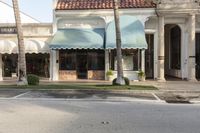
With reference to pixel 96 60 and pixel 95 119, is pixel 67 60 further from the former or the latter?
pixel 95 119

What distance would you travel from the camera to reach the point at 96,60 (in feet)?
94.3

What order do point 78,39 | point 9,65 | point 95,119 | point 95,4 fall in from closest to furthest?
point 95,119 < point 78,39 < point 95,4 < point 9,65

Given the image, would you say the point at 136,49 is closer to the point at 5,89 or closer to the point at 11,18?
the point at 5,89

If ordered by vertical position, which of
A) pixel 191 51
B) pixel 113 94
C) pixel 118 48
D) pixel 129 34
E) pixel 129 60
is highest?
pixel 129 34

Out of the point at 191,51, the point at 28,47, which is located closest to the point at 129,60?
the point at 191,51

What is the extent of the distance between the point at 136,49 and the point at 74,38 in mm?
5100

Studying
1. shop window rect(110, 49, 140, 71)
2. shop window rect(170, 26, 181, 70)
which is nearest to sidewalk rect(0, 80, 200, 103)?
shop window rect(110, 49, 140, 71)

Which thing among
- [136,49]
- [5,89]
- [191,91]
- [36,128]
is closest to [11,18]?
[136,49]

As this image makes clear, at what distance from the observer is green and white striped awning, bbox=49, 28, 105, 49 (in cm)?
2638

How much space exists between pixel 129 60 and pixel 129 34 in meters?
2.87

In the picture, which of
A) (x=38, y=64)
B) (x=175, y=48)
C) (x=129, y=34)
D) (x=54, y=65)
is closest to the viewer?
(x=129, y=34)

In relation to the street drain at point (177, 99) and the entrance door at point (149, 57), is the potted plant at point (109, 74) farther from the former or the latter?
the street drain at point (177, 99)

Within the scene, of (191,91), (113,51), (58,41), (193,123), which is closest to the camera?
(193,123)

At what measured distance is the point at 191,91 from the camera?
20406 millimetres
